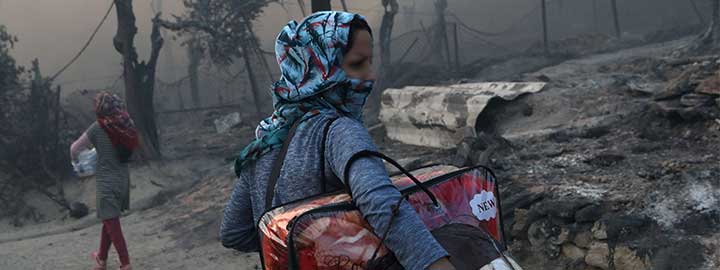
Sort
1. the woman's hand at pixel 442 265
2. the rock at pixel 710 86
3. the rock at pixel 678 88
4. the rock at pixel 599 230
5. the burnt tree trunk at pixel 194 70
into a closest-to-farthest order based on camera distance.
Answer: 1. the woman's hand at pixel 442 265
2. the rock at pixel 599 230
3. the rock at pixel 710 86
4. the rock at pixel 678 88
5. the burnt tree trunk at pixel 194 70

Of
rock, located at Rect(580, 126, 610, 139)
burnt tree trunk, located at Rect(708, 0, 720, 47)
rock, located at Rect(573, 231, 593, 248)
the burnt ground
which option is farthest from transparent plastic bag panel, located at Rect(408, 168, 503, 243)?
burnt tree trunk, located at Rect(708, 0, 720, 47)

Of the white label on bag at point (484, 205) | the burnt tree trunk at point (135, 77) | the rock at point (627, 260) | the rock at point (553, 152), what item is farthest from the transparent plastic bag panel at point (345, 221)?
the burnt tree trunk at point (135, 77)

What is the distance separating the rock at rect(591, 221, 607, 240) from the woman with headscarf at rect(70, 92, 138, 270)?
3.09 meters

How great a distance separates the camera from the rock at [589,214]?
3.87 meters

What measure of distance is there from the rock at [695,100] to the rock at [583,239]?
1886 mm

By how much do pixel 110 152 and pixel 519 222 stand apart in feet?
9.13

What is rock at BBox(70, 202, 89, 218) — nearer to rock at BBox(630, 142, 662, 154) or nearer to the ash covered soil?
the ash covered soil

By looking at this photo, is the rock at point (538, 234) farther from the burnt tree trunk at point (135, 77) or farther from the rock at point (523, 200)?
the burnt tree trunk at point (135, 77)

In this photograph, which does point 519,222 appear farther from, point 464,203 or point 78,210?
point 78,210

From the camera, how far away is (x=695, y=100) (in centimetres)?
516

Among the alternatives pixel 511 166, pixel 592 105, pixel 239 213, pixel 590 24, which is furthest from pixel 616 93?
pixel 590 24

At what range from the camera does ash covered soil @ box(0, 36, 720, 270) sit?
367 centimetres

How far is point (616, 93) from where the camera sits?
7109 mm

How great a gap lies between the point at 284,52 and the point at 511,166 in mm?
3734
